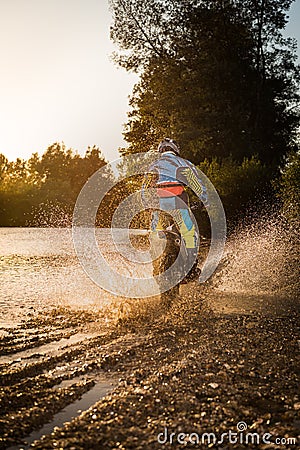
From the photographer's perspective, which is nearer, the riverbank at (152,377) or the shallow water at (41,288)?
the riverbank at (152,377)

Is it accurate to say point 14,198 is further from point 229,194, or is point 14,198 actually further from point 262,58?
point 229,194

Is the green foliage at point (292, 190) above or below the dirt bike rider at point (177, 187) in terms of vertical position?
above

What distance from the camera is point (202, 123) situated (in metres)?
30.9

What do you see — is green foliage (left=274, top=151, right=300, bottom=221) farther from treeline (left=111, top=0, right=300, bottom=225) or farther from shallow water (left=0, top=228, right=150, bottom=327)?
treeline (left=111, top=0, right=300, bottom=225)

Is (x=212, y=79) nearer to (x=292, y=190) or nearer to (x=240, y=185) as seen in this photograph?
(x=240, y=185)

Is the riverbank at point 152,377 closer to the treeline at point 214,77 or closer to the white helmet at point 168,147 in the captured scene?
the white helmet at point 168,147

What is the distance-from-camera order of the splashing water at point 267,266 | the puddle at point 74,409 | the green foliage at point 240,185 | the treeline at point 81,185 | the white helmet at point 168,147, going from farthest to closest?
the green foliage at point 240,185, the treeline at point 81,185, the splashing water at point 267,266, the white helmet at point 168,147, the puddle at point 74,409

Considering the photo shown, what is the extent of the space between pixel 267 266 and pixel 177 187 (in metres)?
5.27

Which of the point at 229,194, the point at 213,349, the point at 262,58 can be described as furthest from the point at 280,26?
the point at 213,349

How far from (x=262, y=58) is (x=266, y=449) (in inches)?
1365

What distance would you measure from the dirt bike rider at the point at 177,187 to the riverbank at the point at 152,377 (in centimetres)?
114

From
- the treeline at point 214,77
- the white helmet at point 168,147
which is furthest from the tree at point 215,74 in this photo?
the white helmet at point 168,147

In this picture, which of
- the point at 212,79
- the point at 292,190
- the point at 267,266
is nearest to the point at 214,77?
the point at 212,79

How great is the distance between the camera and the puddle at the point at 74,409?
285 cm
